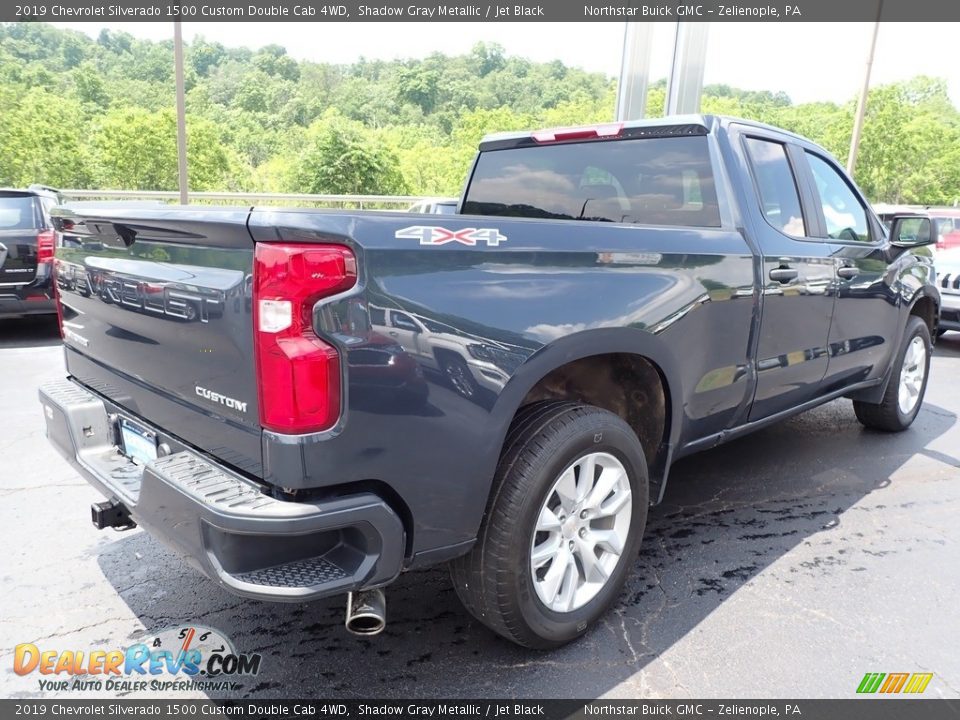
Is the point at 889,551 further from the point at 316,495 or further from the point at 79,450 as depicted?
the point at 79,450

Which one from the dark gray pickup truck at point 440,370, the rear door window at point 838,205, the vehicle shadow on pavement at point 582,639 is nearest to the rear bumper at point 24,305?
the vehicle shadow on pavement at point 582,639

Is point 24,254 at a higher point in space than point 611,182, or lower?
lower

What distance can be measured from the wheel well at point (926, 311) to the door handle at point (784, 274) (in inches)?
85.9

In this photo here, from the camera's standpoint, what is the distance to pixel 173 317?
209 centimetres

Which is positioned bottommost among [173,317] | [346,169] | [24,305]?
[24,305]

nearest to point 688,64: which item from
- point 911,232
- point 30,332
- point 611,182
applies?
point 911,232

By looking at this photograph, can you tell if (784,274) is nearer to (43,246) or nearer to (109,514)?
Result: (109,514)

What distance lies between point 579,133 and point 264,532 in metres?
2.65

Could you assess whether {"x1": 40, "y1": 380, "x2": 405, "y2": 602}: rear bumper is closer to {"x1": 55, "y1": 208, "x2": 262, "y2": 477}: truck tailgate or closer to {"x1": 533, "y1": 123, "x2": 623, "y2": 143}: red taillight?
{"x1": 55, "y1": 208, "x2": 262, "y2": 477}: truck tailgate

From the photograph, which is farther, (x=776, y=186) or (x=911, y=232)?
(x=911, y=232)

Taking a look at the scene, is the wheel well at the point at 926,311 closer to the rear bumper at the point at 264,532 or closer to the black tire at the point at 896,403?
the black tire at the point at 896,403

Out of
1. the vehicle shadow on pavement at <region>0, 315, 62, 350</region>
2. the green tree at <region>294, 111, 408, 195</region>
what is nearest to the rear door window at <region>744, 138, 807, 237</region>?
the vehicle shadow on pavement at <region>0, 315, 62, 350</region>

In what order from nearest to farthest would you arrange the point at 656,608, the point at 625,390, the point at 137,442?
the point at 137,442 → the point at 656,608 → the point at 625,390

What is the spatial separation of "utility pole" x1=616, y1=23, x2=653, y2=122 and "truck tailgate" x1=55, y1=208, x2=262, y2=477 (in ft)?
29.4
